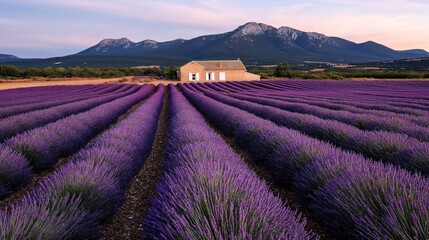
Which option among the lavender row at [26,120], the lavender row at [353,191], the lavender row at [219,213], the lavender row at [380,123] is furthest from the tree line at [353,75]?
the lavender row at [219,213]

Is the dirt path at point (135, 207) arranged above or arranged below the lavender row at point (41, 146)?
below

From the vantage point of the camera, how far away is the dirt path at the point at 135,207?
321 centimetres

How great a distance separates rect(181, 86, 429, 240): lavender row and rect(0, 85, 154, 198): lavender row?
349 cm

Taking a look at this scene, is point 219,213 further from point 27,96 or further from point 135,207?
point 27,96

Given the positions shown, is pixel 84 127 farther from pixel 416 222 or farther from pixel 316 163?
pixel 416 222

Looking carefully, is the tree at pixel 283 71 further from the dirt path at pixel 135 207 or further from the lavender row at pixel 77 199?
the lavender row at pixel 77 199

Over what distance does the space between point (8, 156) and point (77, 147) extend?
9.65 feet

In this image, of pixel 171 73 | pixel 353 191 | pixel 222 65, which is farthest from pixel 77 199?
pixel 171 73

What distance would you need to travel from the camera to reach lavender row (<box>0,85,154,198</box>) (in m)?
4.20

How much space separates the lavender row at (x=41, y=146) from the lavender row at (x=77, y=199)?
86 centimetres

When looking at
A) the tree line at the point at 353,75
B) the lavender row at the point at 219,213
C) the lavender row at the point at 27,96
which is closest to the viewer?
the lavender row at the point at 219,213

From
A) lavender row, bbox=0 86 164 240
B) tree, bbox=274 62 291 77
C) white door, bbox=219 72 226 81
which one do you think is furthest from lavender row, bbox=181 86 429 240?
tree, bbox=274 62 291 77

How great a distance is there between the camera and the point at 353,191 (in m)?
2.48

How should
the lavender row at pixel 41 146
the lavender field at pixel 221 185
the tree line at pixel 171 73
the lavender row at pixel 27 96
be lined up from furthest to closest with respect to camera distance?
the tree line at pixel 171 73, the lavender row at pixel 27 96, the lavender row at pixel 41 146, the lavender field at pixel 221 185
